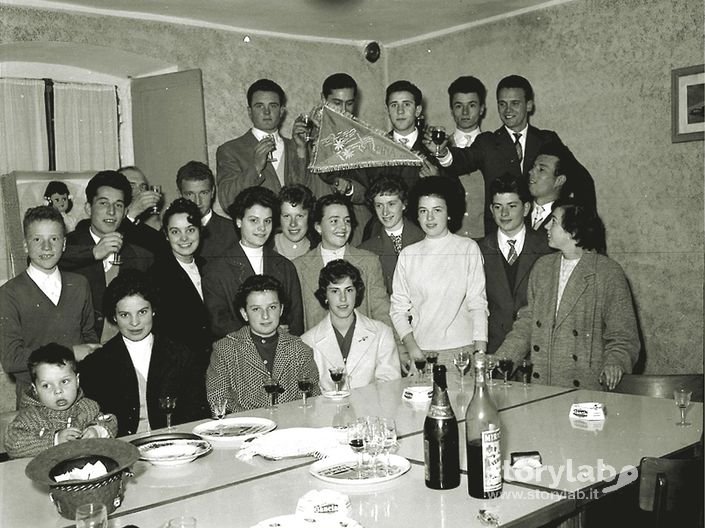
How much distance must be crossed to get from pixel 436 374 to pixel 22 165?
10.3ft

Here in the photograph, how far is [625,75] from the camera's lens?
371 centimetres

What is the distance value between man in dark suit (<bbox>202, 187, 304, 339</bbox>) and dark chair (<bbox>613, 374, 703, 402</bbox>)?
1.59 meters

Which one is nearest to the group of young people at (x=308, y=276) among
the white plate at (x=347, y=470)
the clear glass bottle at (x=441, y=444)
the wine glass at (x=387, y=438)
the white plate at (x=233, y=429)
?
the white plate at (x=233, y=429)

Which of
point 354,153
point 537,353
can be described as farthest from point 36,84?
point 537,353

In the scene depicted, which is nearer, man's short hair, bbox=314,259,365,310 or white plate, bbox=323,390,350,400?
white plate, bbox=323,390,350,400

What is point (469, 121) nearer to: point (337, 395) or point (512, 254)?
point (512, 254)

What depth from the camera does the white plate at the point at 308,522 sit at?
1.26 meters

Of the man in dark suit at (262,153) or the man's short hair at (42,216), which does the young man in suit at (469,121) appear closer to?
the man in dark suit at (262,153)

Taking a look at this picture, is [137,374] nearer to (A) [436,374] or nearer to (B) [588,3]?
(A) [436,374]

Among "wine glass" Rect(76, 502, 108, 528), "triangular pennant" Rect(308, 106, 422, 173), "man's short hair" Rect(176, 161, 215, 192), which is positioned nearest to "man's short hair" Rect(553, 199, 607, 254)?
"triangular pennant" Rect(308, 106, 422, 173)

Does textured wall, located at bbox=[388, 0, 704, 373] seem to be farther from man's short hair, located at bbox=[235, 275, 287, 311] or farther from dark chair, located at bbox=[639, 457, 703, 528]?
dark chair, located at bbox=[639, 457, 703, 528]

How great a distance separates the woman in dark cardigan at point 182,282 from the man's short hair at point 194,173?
0.41 metres

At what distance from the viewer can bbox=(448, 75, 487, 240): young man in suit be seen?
4.21 metres

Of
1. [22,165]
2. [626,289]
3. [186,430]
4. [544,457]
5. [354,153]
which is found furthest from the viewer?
[354,153]
